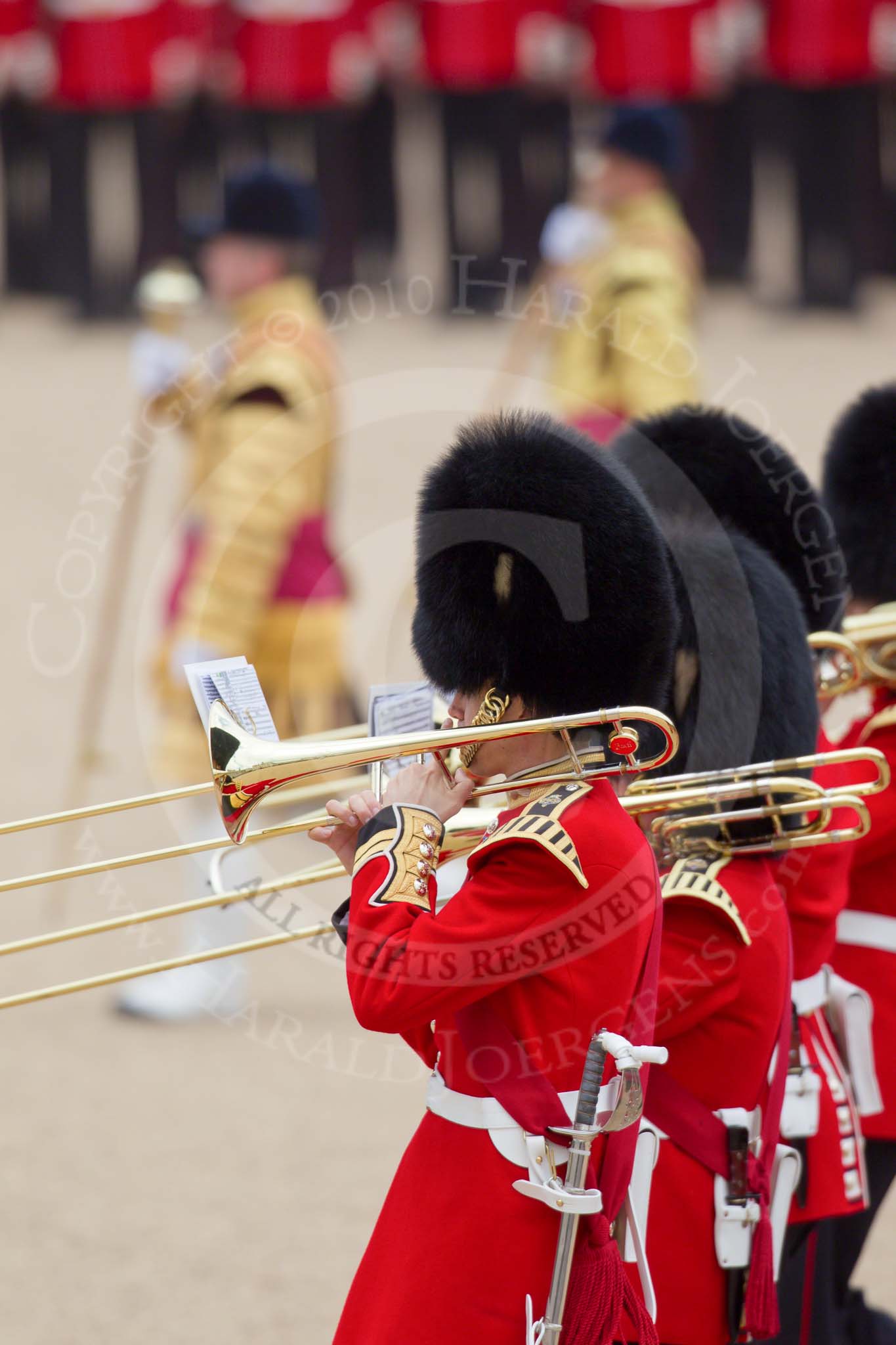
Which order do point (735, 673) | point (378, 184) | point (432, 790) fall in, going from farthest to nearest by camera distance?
point (378, 184) → point (735, 673) → point (432, 790)

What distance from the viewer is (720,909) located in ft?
6.69

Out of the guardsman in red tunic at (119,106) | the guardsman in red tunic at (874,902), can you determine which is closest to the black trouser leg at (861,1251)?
the guardsman in red tunic at (874,902)

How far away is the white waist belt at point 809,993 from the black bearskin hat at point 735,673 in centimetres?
33

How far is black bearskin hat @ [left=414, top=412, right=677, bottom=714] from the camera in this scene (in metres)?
1.89

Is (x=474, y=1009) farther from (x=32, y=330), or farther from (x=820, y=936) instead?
(x=32, y=330)

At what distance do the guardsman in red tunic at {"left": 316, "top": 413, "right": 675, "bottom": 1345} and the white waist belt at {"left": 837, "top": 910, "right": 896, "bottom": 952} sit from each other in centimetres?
83

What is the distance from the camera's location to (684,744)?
86.9 inches

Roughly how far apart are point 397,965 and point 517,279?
9558 millimetres

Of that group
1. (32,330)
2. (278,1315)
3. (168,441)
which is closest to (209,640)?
(278,1315)

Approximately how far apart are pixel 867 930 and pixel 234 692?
3.69 feet

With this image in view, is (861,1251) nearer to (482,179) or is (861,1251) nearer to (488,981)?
(488,981)

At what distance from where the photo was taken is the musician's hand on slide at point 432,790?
186 centimetres

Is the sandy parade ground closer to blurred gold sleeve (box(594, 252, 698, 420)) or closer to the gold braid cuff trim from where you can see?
the gold braid cuff trim

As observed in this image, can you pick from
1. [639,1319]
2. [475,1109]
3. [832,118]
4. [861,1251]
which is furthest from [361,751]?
[832,118]
